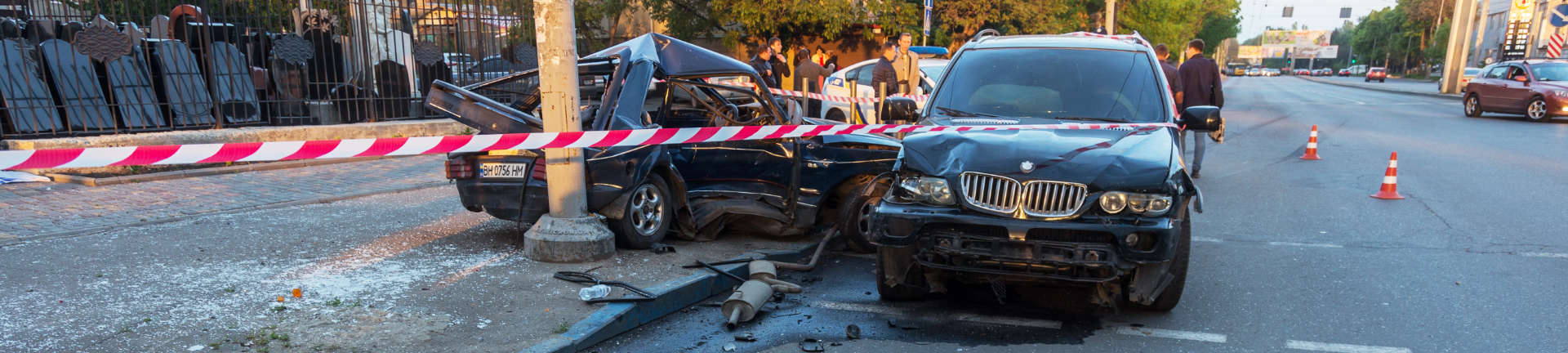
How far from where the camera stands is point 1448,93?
36094 millimetres

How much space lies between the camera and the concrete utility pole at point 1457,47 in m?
35.9

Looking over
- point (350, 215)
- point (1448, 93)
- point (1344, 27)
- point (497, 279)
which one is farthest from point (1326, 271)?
point (1344, 27)

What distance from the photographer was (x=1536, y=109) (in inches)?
731

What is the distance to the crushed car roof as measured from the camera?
6.20 meters

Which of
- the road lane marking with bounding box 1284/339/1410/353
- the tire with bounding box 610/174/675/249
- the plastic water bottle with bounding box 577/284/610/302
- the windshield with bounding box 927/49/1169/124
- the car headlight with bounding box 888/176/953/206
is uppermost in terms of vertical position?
the windshield with bounding box 927/49/1169/124

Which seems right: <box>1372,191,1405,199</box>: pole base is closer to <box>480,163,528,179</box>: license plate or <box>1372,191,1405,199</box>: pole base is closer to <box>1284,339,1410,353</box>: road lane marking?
<box>1284,339,1410,353</box>: road lane marking

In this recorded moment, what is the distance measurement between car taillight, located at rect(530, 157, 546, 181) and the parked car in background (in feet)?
27.3

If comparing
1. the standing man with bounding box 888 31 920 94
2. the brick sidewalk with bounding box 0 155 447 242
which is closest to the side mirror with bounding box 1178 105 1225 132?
the brick sidewalk with bounding box 0 155 447 242

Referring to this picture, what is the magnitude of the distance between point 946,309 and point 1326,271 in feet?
8.77

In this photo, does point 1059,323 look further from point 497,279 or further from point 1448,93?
point 1448,93

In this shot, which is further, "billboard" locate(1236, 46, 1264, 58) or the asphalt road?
"billboard" locate(1236, 46, 1264, 58)

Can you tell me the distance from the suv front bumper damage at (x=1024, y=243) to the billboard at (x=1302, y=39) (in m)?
140

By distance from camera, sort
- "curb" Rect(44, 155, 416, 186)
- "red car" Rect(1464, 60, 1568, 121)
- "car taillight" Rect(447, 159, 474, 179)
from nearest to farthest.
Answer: "car taillight" Rect(447, 159, 474, 179) < "curb" Rect(44, 155, 416, 186) < "red car" Rect(1464, 60, 1568, 121)

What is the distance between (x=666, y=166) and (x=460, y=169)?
128 centimetres
